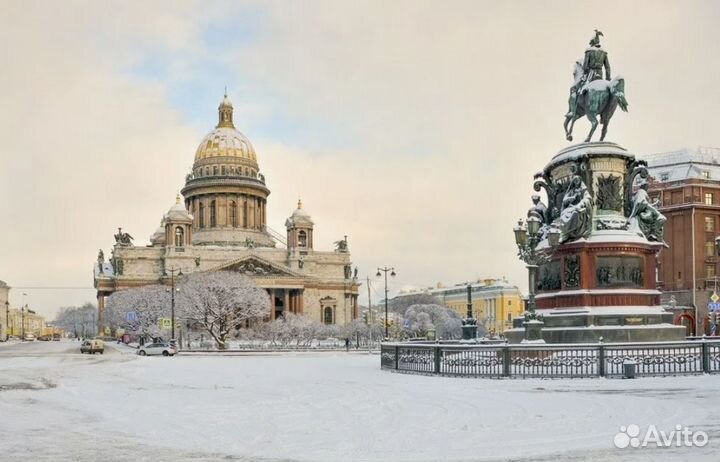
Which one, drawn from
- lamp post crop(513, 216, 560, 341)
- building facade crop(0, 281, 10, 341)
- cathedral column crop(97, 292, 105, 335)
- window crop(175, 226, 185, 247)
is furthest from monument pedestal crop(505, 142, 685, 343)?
building facade crop(0, 281, 10, 341)

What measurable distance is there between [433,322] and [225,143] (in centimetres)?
4935

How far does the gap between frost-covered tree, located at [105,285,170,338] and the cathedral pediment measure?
56.0 ft

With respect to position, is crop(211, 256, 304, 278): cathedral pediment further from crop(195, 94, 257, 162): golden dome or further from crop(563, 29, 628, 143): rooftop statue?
crop(563, 29, 628, 143): rooftop statue

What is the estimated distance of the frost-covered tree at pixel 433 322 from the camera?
332 ft

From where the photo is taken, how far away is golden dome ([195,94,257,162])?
139125 mm

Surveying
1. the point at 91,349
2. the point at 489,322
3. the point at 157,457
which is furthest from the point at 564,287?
the point at 489,322

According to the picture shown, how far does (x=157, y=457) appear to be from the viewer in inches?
466

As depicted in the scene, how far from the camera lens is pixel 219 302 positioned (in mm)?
76688

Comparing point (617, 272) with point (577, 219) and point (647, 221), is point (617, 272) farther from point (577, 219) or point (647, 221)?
point (647, 221)

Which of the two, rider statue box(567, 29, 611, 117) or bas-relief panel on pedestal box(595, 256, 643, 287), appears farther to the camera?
rider statue box(567, 29, 611, 117)

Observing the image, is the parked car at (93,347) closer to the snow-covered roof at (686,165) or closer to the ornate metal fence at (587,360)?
the ornate metal fence at (587,360)

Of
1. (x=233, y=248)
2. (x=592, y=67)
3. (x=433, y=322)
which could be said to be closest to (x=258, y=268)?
(x=233, y=248)

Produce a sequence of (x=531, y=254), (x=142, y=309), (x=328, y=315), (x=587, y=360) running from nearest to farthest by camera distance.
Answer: (x=587, y=360) < (x=531, y=254) < (x=142, y=309) < (x=328, y=315)

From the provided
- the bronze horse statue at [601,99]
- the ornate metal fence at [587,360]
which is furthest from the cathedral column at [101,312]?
the ornate metal fence at [587,360]
